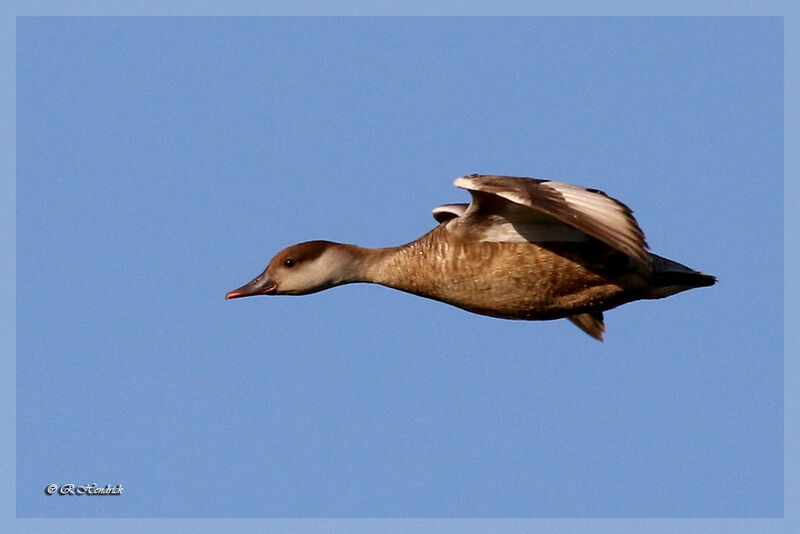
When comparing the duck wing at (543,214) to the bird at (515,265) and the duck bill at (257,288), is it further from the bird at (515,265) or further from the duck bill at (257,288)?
the duck bill at (257,288)

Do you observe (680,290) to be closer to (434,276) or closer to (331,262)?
(434,276)

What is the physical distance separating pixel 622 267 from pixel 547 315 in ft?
2.32

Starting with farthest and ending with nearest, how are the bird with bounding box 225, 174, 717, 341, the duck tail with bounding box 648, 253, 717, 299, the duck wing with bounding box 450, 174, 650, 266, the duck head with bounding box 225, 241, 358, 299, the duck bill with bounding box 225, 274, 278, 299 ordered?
the duck bill with bounding box 225, 274, 278, 299 < the duck head with bounding box 225, 241, 358, 299 < the duck tail with bounding box 648, 253, 717, 299 < the bird with bounding box 225, 174, 717, 341 < the duck wing with bounding box 450, 174, 650, 266

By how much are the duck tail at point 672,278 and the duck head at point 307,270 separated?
2420 millimetres

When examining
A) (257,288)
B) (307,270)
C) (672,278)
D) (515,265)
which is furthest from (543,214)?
(257,288)

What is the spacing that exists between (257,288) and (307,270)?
18.0 inches

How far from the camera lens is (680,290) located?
10.3 metres

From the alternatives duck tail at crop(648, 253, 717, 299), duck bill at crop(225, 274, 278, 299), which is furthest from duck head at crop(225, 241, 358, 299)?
duck tail at crop(648, 253, 717, 299)

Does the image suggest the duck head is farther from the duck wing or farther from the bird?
the duck wing

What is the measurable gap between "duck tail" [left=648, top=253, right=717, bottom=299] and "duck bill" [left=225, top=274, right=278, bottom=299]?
10.1 feet

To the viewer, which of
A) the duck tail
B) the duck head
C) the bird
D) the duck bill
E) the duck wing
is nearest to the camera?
the duck wing

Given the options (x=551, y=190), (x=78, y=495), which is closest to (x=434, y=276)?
(x=551, y=190)

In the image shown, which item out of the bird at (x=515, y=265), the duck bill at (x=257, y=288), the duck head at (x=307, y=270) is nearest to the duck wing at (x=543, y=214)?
the bird at (x=515, y=265)

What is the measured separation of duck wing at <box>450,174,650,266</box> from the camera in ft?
28.7
